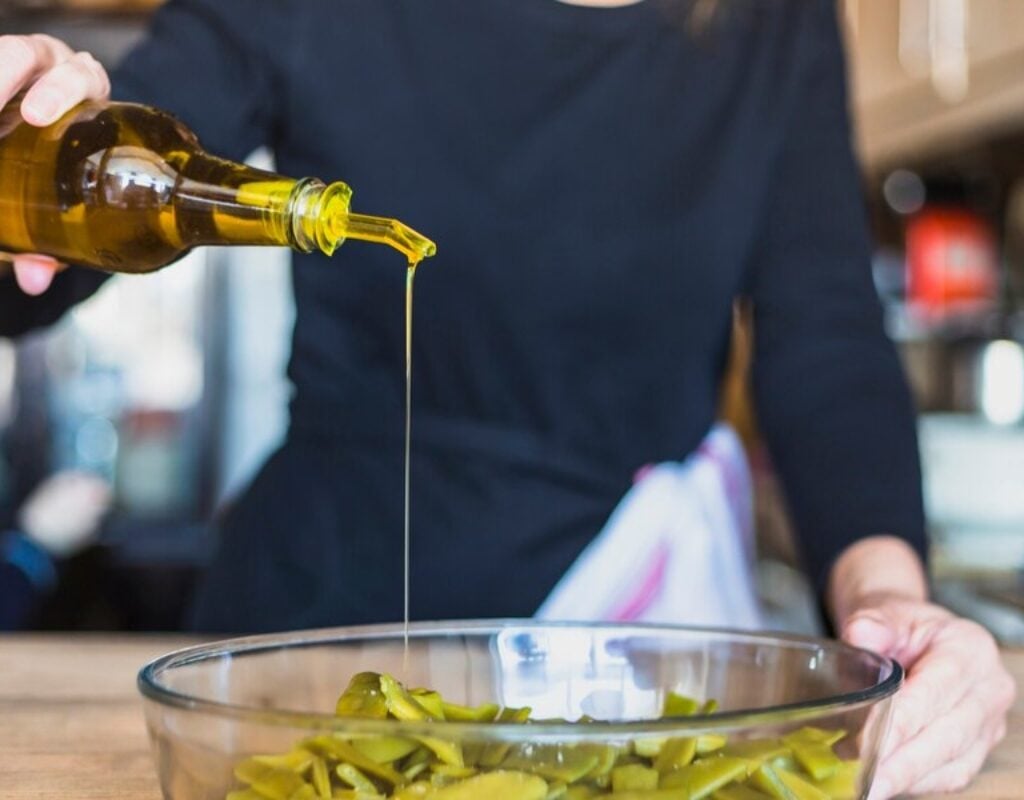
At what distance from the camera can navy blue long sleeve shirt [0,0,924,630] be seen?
3.40 feet

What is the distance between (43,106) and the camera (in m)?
0.61

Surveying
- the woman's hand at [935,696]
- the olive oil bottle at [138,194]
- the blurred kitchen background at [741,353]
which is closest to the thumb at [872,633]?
the woman's hand at [935,696]

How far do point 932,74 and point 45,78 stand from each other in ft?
7.20

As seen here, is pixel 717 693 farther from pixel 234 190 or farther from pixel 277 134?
pixel 277 134

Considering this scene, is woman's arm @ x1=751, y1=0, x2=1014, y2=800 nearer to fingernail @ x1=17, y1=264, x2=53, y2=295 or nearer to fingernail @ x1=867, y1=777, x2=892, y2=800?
fingernail @ x1=867, y1=777, x2=892, y2=800

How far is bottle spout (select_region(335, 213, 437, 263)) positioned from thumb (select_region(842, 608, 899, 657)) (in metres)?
0.28

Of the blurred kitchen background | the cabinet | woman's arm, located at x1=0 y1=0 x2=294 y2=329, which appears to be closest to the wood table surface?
woman's arm, located at x1=0 y1=0 x2=294 y2=329

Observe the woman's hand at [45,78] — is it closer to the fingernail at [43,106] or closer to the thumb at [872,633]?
the fingernail at [43,106]

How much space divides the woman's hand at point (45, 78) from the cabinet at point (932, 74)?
1841mm

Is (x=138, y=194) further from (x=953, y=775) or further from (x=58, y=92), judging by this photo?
(x=953, y=775)

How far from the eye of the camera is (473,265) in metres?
1.05

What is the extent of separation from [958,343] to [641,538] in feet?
6.19

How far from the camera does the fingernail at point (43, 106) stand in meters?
0.61

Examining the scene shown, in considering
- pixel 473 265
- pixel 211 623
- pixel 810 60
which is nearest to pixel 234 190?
pixel 473 265
